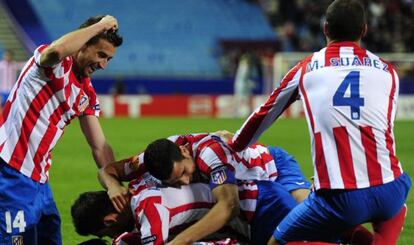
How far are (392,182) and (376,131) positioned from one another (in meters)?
0.28

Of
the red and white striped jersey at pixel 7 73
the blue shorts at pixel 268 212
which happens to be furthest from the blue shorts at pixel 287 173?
the red and white striped jersey at pixel 7 73

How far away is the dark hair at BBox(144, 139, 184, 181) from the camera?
17.5 ft

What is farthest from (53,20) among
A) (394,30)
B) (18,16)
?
(394,30)

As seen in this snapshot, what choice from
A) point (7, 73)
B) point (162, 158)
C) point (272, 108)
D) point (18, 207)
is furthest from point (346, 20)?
point (7, 73)

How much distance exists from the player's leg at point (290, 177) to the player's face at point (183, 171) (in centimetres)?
82

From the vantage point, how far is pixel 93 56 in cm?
538

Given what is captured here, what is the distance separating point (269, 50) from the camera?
3197 cm

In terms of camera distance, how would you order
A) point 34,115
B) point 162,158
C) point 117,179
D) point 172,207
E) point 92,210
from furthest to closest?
point 117,179 < point 92,210 < point 172,207 < point 162,158 < point 34,115

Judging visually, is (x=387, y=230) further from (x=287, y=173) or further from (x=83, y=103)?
(x=83, y=103)

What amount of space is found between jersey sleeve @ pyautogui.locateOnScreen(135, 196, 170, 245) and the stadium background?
15.9 meters

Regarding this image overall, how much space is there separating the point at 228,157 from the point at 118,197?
0.72 meters

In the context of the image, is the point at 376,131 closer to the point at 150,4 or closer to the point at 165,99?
the point at 165,99

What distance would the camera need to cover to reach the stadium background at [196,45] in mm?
26750

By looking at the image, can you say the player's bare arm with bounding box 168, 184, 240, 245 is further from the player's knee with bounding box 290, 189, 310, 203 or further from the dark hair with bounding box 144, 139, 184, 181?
the player's knee with bounding box 290, 189, 310, 203
